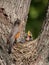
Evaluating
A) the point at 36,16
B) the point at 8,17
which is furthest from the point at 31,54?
the point at 36,16

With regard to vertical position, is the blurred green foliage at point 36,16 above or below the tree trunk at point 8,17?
below

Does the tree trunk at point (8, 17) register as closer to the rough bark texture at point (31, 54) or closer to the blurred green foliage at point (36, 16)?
the rough bark texture at point (31, 54)

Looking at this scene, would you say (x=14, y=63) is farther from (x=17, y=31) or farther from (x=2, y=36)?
(x=17, y=31)

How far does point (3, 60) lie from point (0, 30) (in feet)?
1.88

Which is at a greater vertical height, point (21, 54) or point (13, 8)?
point (13, 8)

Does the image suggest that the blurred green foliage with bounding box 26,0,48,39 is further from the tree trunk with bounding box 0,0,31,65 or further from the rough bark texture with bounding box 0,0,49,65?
the rough bark texture with bounding box 0,0,49,65

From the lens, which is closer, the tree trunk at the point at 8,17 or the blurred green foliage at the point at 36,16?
the tree trunk at the point at 8,17

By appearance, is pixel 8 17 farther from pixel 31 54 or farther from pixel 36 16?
pixel 36 16

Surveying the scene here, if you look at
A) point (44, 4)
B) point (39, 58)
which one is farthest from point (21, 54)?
point (44, 4)

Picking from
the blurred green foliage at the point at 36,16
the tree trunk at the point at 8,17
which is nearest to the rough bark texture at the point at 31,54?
the tree trunk at the point at 8,17

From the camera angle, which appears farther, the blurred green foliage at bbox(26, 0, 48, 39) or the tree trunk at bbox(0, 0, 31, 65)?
the blurred green foliage at bbox(26, 0, 48, 39)

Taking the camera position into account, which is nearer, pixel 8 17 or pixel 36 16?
pixel 8 17

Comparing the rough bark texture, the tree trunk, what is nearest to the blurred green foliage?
the tree trunk

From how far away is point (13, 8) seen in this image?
8.20 metres
